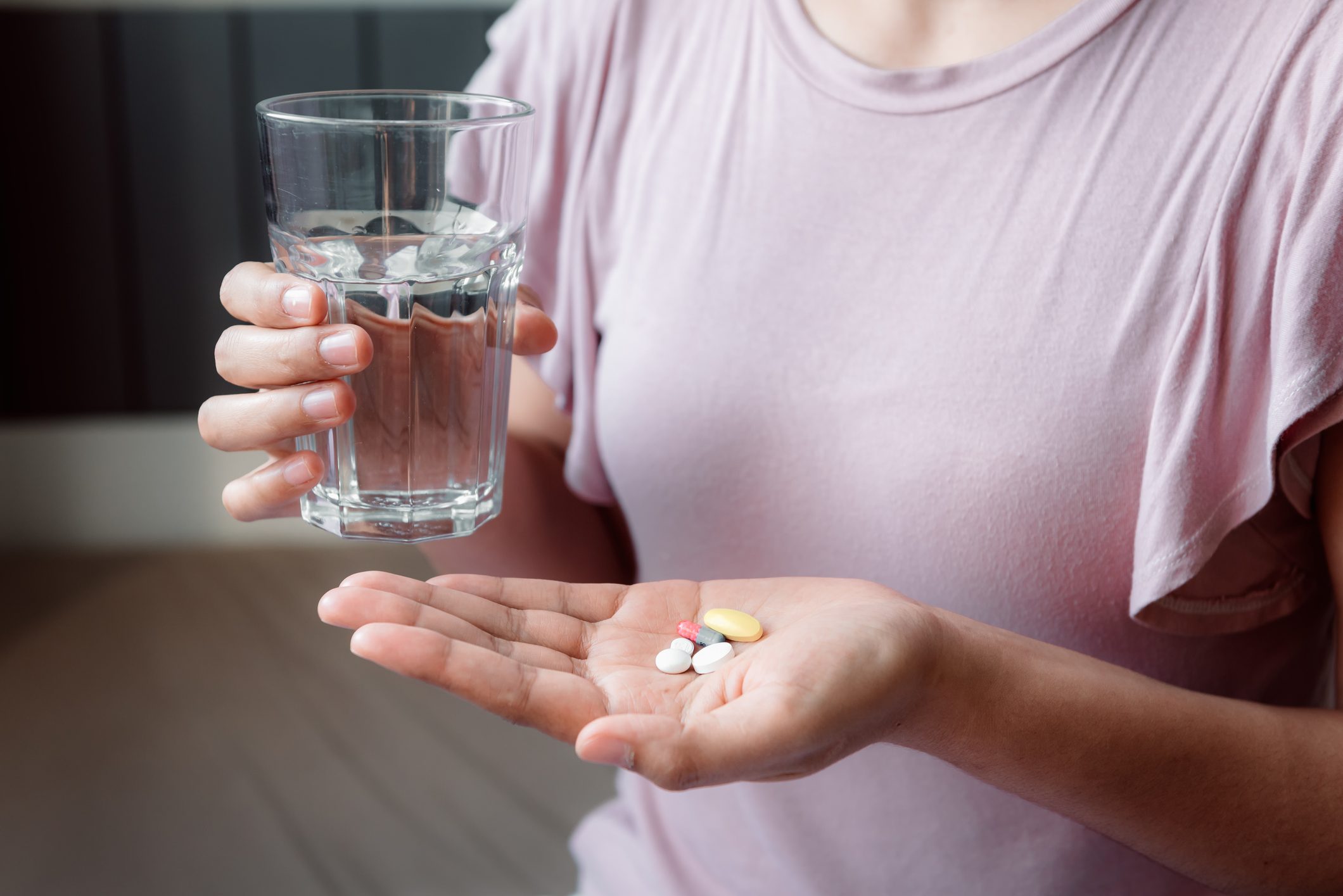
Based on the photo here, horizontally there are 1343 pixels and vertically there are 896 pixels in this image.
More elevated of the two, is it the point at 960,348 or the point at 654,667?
the point at 960,348

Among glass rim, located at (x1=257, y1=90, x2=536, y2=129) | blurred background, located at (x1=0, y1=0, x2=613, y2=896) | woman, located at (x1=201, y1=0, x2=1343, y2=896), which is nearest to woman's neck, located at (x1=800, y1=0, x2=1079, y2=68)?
woman, located at (x1=201, y1=0, x2=1343, y2=896)

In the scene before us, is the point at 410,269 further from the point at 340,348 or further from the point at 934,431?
the point at 934,431

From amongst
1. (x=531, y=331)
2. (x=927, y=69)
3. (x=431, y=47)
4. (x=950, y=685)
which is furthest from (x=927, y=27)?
(x=431, y=47)

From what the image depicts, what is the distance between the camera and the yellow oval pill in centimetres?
56

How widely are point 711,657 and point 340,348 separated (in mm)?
232

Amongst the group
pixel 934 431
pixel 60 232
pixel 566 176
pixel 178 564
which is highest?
pixel 566 176

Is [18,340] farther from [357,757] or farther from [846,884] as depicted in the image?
[846,884]

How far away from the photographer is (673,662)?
0.53 metres

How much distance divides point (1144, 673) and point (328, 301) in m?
0.52

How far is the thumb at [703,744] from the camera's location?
416 millimetres

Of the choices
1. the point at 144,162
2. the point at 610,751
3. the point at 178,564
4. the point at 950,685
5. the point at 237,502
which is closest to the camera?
the point at 610,751

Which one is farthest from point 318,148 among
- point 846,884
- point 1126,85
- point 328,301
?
point 846,884

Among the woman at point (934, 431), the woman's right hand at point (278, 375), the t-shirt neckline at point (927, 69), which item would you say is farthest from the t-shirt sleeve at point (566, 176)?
the woman's right hand at point (278, 375)

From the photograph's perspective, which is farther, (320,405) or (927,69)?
(927,69)
